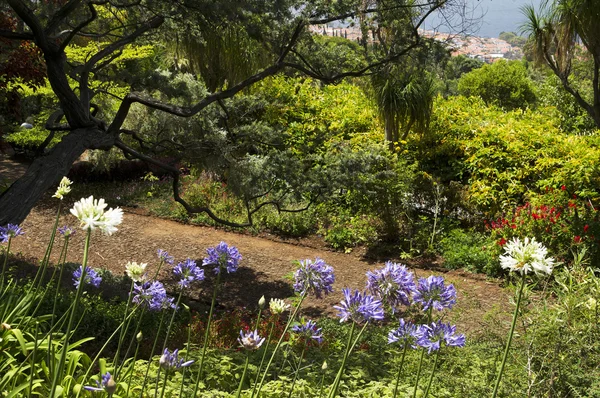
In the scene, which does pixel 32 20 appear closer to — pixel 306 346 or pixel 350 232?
pixel 306 346

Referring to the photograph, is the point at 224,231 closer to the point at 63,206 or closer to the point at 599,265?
the point at 63,206

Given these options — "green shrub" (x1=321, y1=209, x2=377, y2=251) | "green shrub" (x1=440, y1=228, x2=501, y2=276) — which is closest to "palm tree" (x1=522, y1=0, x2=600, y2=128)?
"green shrub" (x1=440, y1=228, x2=501, y2=276)

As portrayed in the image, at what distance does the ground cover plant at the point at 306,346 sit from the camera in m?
1.60

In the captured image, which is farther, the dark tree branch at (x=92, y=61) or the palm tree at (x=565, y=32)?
the palm tree at (x=565, y=32)

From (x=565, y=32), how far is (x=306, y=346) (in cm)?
756

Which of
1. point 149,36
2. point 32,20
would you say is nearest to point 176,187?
point 149,36

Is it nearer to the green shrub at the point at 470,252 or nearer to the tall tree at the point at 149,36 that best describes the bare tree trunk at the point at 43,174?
the tall tree at the point at 149,36

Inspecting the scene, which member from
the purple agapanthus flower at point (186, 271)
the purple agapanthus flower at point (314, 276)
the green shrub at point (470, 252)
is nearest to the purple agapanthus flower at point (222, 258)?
the purple agapanthus flower at point (186, 271)

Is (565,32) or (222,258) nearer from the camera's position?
(222,258)

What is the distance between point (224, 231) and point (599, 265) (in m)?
5.49

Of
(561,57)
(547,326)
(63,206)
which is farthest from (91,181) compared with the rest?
(547,326)

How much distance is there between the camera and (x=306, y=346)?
134 inches

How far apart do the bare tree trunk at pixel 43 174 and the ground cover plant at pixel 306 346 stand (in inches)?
26.3

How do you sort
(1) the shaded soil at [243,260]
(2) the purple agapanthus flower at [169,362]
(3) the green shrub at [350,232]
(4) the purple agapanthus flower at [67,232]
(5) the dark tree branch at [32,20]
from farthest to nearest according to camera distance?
1. (3) the green shrub at [350,232]
2. (1) the shaded soil at [243,260]
3. (5) the dark tree branch at [32,20]
4. (4) the purple agapanthus flower at [67,232]
5. (2) the purple agapanthus flower at [169,362]
